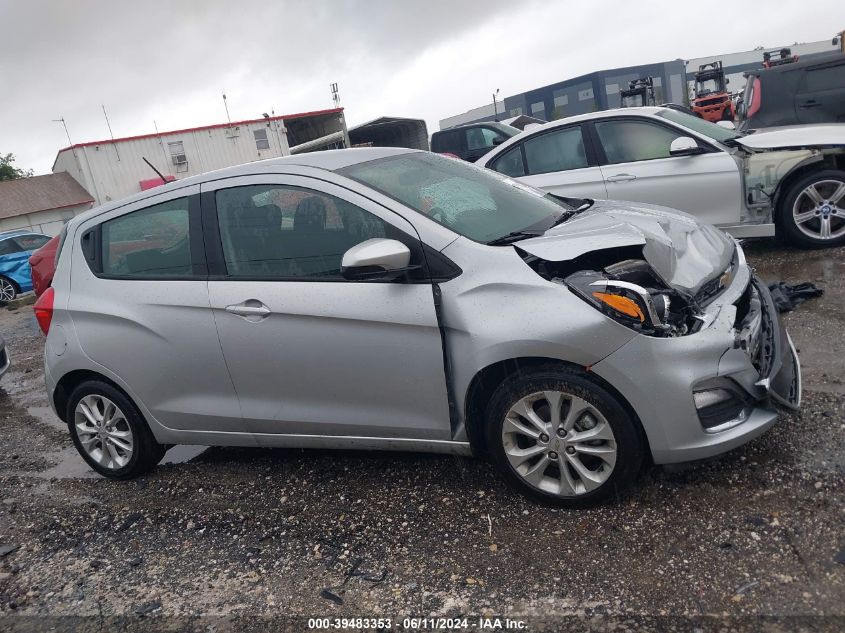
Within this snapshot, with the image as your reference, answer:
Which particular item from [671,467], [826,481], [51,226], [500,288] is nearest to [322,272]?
[500,288]

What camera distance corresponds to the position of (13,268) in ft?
47.5

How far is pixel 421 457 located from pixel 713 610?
191cm

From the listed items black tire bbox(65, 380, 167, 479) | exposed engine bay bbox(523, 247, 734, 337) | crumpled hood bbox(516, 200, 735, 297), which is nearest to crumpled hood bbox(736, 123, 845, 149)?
crumpled hood bbox(516, 200, 735, 297)

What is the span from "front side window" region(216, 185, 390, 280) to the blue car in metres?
12.5

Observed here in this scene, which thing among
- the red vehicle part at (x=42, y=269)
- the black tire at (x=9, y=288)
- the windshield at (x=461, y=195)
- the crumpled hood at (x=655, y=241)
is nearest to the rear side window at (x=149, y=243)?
the windshield at (x=461, y=195)

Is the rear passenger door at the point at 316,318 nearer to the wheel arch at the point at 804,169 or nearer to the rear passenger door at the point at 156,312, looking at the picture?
the rear passenger door at the point at 156,312

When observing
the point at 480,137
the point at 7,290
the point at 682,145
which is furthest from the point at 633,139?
the point at 7,290

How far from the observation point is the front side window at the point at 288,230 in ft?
11.4

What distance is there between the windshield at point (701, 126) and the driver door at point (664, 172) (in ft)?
0.77

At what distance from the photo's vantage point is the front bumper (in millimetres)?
2889

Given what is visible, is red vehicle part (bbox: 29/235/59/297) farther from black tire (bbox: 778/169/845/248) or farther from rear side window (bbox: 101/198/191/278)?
black tire (bbox: 778/169/845/248)

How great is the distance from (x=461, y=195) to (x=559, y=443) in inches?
58.1

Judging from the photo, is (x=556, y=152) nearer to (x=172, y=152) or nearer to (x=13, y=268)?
(x=13, y=268)

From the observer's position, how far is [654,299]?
3.08 meters
